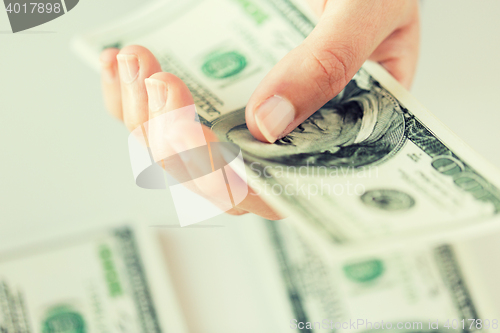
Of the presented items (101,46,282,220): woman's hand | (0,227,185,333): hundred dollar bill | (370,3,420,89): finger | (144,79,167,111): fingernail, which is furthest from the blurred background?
(144,79,167,111): fingernail

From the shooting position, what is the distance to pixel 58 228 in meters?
0.90

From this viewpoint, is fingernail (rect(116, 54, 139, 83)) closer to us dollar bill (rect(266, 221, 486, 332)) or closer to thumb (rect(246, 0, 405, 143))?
thumb (rect(246, 0, 405, 143))

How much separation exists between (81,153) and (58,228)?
21 centimetres

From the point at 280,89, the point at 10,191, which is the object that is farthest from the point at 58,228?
the point at 280,89

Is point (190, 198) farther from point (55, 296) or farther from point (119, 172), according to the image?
point (55, 296)

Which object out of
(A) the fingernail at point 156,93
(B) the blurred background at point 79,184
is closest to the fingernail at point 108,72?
(A) the fingernail at point 156,93

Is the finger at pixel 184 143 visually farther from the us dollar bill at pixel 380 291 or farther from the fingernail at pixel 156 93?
the us dollar bill at pixel 380 291

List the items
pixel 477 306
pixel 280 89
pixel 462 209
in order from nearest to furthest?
1. pixel 280 89
2. pixel 462 209
3. pixel 477 306

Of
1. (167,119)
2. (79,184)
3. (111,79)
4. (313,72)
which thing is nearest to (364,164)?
(313,72)

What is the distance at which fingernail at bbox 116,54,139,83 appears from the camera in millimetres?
473

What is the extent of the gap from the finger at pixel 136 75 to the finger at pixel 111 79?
10 cm

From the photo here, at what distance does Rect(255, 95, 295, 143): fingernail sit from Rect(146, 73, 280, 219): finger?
3.6 inches

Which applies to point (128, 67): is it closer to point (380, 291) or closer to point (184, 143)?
point (184, 143)

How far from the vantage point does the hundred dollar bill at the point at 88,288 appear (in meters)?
0.87
